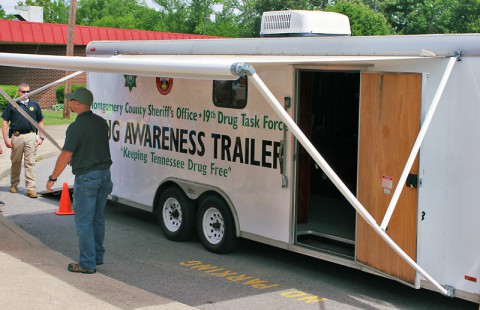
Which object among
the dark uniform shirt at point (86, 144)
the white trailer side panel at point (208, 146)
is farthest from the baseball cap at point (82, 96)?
the white trailer side panel at point (208, 146)

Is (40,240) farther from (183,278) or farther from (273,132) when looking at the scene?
(273,132)

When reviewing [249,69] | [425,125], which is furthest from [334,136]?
[249,69]

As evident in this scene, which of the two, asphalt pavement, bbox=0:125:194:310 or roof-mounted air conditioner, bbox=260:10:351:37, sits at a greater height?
roof-mounted air conditioner, bbox=260:10:351:37

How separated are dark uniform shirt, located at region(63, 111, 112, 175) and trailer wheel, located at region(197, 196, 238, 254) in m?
1.74

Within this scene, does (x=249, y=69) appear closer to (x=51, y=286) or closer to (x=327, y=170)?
(x=327, y=170)

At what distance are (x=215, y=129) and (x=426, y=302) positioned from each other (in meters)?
3.14

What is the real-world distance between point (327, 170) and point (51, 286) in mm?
2874

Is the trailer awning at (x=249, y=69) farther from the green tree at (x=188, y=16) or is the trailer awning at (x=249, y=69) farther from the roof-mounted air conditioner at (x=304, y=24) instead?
the green tree at (x=188, y=16)

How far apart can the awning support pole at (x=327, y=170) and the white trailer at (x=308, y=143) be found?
0.5 inches

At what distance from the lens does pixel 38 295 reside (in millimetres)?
6414

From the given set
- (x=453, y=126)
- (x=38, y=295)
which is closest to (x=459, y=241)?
(x=453, y=126)

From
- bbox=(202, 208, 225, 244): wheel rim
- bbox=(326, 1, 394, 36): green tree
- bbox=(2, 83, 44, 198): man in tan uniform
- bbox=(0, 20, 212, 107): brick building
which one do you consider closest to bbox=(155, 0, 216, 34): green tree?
bbox=(326, 1, 394, 36): green tree

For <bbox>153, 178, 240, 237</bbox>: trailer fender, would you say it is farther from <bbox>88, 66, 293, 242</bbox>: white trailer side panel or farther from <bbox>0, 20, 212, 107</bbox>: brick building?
<bbox>0, 20, 212, 107</bbox>: brick building

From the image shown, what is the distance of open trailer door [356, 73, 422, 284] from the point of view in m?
6.43
